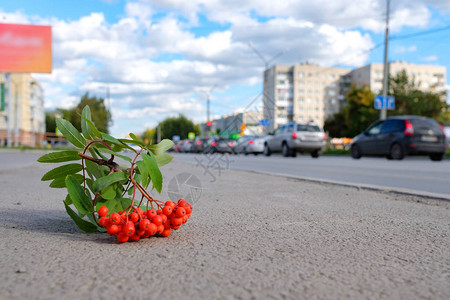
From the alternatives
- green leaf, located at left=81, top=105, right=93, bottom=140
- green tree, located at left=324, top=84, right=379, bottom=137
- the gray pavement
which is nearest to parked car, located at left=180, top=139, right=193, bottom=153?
green tree, located at left=324, top=84, right=379, bottom=137

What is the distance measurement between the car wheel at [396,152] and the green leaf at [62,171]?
1588 cm

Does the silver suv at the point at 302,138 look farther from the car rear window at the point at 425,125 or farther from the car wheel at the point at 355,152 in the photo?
the car rear window at the point at 425,125

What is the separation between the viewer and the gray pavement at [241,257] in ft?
5.67

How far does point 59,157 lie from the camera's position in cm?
253

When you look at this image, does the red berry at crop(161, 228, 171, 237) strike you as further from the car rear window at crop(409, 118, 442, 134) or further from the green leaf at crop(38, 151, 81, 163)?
the car rear window at crop(409, 118, 442, 134)

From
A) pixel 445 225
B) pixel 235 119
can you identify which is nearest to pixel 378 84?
pixel 235 119

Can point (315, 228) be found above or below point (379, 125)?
below

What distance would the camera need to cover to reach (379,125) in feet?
58.6

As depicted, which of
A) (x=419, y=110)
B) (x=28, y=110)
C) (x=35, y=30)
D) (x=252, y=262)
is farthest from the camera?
(x=28, y=110)

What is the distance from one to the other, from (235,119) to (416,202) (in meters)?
6.80

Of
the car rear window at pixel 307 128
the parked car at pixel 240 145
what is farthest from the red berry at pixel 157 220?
the parked car at pixel 240 145

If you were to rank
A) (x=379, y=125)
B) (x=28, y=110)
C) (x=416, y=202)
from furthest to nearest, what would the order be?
1. (x=28, y=110)
2. (x=379, y=125)
3. (x=416, y=202)

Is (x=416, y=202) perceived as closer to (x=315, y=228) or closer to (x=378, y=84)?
(x=315, y=228)

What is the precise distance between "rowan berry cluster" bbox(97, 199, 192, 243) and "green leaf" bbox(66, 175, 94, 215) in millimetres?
97
